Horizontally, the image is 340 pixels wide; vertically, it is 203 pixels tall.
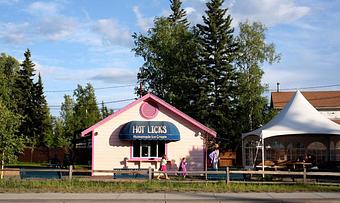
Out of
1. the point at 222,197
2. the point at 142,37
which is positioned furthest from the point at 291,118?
the point at 142,37

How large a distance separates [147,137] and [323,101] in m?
36.9

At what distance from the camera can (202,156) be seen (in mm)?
30547

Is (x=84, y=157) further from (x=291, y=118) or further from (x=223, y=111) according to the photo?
(x=291, y=118)

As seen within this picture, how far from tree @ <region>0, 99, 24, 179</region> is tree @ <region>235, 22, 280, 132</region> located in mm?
23398

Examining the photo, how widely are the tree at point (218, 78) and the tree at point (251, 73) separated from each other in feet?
3.04

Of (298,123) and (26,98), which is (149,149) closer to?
(298,123)

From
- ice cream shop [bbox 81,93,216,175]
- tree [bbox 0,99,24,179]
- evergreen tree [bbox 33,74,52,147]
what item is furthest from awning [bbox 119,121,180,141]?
evergreen tree [bbox 33,74,52,147]

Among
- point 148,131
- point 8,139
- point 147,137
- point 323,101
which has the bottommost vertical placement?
point 8,139

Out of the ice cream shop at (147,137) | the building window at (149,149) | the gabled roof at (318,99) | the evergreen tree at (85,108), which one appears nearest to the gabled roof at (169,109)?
the ice cream shop at (147,137)

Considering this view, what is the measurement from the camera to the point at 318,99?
60.9m

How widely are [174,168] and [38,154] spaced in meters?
32.6

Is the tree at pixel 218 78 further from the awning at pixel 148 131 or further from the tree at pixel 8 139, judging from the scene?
the tree at pixel 8 139

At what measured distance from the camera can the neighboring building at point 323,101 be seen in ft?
193

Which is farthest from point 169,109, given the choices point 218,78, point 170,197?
point 218,78
